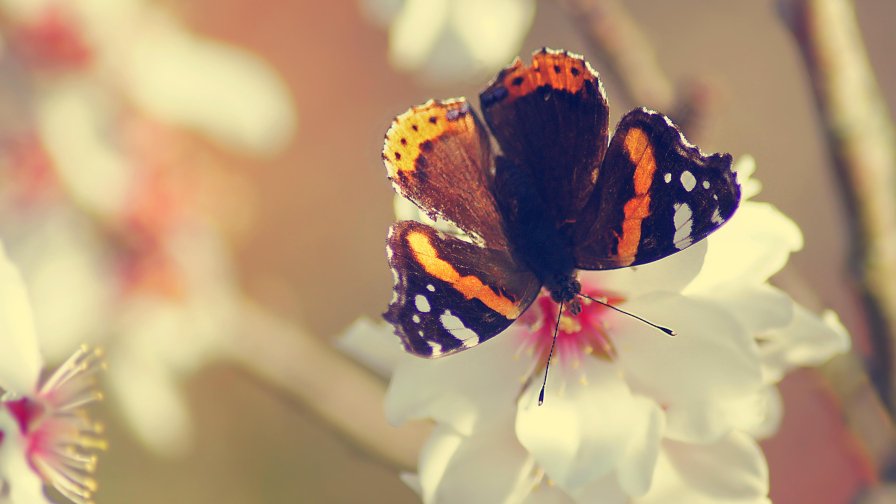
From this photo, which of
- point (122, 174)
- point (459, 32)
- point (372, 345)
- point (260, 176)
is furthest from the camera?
point (260, 176)

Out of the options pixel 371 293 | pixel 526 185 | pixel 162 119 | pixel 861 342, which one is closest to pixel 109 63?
pixel 162 119

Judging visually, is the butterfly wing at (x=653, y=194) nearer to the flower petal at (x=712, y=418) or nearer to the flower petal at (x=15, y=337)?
the flower petal at (x=712, y=418)

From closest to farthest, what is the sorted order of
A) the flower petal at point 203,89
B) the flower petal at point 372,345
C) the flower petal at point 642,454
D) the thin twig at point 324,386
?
the flower petal at point 642,454 → the flower petal at point 372,345 → the thin twig at point 324,386 → the flower petal at point 203,89

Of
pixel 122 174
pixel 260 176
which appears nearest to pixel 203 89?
pixel 122 174

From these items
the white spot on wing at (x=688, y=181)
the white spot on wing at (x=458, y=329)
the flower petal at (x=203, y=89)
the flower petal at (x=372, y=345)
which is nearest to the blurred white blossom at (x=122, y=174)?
the flower petal at (x=203, y=89)

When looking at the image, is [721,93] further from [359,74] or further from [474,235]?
[359,74]

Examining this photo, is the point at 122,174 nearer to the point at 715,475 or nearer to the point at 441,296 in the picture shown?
the point at 441,296

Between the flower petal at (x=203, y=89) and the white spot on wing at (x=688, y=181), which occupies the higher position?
the white spot on wing at (x=688, y=181)

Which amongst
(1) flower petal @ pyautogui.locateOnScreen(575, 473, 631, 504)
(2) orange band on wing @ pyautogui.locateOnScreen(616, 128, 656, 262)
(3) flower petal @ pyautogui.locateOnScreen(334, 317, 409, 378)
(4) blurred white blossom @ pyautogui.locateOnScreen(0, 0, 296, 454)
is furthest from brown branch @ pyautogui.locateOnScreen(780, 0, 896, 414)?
(4) blurred white blossom @ pyautogui.locateOnScreen(0, 0, 296, 454)
